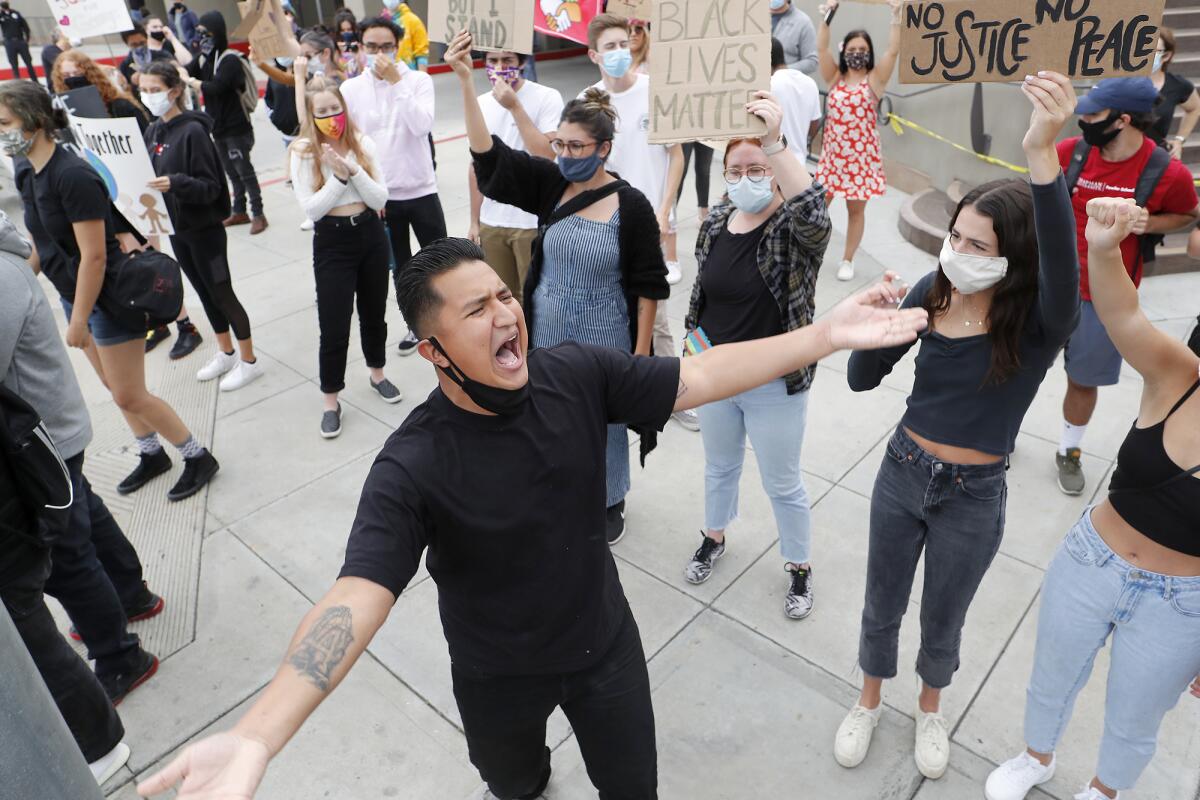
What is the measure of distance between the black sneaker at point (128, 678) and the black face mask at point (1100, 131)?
4760 millimetres

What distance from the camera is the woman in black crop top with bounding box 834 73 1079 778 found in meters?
2.08

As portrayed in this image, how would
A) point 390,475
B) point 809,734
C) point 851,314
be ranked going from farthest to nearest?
point 809,734 < point 851,314 < point 390,475

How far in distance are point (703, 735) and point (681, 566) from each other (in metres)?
0.99

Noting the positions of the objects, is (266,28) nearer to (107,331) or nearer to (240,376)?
(240,376)

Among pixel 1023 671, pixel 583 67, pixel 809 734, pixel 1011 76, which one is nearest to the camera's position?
pixel 1011 76

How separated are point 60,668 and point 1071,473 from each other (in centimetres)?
458

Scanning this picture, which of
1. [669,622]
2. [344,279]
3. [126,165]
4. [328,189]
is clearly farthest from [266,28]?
[669,622]

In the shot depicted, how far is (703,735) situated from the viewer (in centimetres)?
308

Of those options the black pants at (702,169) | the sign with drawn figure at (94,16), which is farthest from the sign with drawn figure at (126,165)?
the black pants at (702,169)

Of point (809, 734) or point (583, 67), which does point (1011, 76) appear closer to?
point (809, 734)

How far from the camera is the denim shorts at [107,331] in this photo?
4.13 metres

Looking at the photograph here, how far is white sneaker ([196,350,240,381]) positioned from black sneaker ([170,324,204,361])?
17.0 inches

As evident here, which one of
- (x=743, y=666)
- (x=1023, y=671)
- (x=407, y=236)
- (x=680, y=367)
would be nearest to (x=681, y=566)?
(x=743, y=666)

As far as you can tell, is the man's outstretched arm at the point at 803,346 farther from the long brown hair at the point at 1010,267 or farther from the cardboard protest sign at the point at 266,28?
the cardboard protest sign at the point at 266,28
